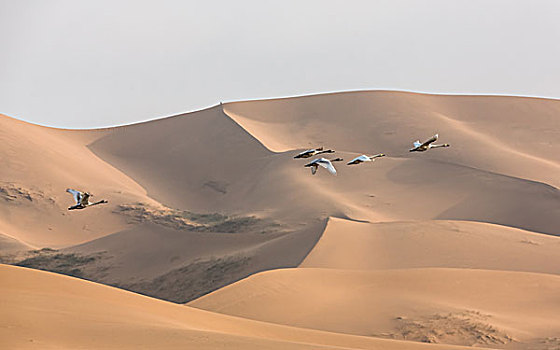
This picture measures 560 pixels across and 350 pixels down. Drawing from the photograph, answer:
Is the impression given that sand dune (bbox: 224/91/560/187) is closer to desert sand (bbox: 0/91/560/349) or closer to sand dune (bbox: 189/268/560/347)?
desert sand (bbox: 0/91/560/349)

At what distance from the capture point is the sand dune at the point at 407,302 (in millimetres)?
17844

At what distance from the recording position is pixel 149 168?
5191cm

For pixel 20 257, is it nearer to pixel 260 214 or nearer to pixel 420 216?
pixel 260 214

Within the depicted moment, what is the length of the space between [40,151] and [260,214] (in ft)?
44.2

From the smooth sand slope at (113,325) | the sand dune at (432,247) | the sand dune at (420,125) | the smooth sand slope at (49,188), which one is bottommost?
the smooth sand slope at (113,325)

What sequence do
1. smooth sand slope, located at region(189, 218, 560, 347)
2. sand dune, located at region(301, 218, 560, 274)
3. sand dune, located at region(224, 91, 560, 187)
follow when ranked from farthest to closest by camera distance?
sand dune, located at region(224, 91, 560, 187) < sand dune, located at region(301, 218, 560, 274) < smooth sand slope, located at region(189, 218, 560, 347)

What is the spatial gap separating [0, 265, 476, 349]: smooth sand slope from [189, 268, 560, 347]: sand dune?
2.78 m

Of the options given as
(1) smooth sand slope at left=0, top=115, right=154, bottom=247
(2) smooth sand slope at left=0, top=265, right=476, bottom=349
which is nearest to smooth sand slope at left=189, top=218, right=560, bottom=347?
(2) smooth sand slope at left=0, top=265, right=476, bottom=349

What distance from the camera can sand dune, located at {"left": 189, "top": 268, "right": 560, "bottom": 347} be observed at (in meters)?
17.8

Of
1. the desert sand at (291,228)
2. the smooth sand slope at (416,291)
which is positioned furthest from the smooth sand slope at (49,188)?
the smooth sand slope at (416,291)

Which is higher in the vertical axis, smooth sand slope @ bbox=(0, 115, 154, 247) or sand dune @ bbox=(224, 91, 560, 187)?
sand dune @ bbox=(224, 91, 560, 187)

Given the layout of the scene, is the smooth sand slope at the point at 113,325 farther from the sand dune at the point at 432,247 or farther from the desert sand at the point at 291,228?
the sand dune at the point at 432,247

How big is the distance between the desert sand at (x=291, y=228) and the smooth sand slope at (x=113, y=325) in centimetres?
5

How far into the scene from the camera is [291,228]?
1417 inches
